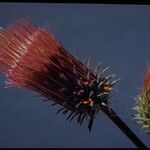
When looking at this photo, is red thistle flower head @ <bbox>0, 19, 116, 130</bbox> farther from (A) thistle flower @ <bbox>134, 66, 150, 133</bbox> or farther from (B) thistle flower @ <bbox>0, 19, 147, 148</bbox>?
(A) thistle flower @ <bbox>134, 66, 150, 133</bbox>

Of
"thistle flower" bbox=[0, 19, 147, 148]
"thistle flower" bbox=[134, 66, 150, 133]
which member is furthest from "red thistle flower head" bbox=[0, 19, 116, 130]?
"thistle flower" bbox=[134, 66, 150, 133]

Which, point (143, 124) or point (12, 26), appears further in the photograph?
point (143, 124)

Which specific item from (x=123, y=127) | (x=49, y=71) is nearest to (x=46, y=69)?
(x=49, y=71)

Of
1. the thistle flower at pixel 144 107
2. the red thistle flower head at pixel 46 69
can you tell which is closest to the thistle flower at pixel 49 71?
the red thistle flower head at pixel 46 69

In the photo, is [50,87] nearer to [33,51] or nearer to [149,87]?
[33,51]

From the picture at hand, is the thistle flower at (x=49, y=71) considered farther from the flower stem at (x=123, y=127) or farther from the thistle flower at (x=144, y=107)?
the thistle flower at (x=144, y=107)

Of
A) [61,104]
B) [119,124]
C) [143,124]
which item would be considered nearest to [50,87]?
[61,104]

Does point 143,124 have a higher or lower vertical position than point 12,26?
lower
